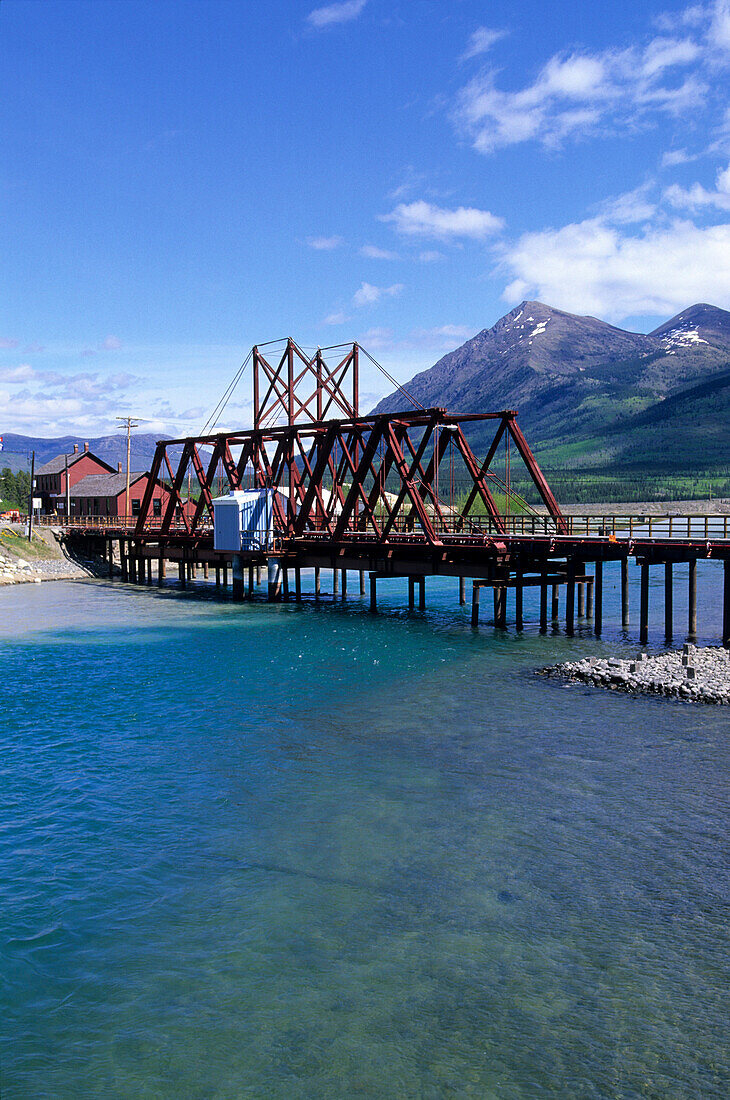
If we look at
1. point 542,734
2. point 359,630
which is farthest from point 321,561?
point 542,734

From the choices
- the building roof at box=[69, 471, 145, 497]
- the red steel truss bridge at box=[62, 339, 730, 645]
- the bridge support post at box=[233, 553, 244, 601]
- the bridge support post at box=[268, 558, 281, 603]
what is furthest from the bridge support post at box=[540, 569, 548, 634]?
the building roof at box=[69, 471, 145, 497]

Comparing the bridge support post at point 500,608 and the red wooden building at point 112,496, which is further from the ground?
the red wooden building at point 112,496

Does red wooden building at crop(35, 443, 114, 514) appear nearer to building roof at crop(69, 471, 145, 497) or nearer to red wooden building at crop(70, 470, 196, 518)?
building roof at crop(69, 471, 145, 497)

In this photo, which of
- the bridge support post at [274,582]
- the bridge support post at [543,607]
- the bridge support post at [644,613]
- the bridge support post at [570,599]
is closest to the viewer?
the bridge support post at [644,613]

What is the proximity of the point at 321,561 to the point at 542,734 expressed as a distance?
3374 cm

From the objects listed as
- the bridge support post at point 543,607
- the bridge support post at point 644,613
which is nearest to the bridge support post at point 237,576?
the bridge support post at point 543,607

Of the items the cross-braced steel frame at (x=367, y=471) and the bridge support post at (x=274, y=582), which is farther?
the bridge support post at (x=274, y=582)

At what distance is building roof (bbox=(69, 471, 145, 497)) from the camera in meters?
104

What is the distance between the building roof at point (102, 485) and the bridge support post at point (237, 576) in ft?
147

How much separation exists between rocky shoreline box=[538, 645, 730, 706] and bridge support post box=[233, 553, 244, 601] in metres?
33.3

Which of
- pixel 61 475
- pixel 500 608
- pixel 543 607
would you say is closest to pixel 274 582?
pixel 500 608

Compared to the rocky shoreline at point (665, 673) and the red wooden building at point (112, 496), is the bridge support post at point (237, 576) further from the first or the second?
the red wooden building at point (112, 496)

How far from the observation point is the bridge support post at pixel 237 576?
6269 centimetres

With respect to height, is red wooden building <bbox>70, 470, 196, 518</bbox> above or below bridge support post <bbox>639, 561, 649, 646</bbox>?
above
